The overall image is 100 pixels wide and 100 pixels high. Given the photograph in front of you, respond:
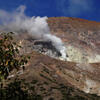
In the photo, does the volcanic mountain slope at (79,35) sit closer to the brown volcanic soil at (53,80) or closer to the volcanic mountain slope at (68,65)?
the volcanic mountain slope at (68,65)

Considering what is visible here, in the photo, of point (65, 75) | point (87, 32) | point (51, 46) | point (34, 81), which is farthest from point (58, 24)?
point (34, 81)

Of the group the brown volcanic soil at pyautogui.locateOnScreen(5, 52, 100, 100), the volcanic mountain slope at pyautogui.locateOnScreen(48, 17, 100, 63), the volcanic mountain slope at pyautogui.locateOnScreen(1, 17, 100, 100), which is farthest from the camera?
the volcanic mountain slope at pyautogui.locateOnScreen(48, 17, 100, 63)

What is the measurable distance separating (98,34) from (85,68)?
715 inches

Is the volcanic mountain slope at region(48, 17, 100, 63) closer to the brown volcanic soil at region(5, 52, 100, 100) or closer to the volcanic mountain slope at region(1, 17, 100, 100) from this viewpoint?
the volcanic mountain slope at region(1, 17, 100, 100)

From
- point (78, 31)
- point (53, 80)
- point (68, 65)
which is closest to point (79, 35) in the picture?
point (78, 31)

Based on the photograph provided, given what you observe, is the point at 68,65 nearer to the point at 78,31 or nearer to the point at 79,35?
the point at 79,35

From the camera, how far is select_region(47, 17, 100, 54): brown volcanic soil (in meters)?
35.3

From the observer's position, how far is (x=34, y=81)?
1523 cm

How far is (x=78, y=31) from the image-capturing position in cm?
3938

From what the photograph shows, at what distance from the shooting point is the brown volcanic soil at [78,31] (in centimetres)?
3528

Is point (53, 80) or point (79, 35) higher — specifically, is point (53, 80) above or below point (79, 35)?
below

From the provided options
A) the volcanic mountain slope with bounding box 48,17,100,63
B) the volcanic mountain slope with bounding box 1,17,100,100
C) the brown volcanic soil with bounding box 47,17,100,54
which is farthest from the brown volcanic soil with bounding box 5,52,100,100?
the brown volcanic soil with bounding box 47,17,100,54

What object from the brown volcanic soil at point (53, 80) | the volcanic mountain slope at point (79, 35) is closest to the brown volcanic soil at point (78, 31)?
the volcanic mountain slope at point (79, 35)

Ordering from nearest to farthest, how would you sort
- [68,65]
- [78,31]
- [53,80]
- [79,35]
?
[53,80] < [68,65] < [79,35] < [78,31]
